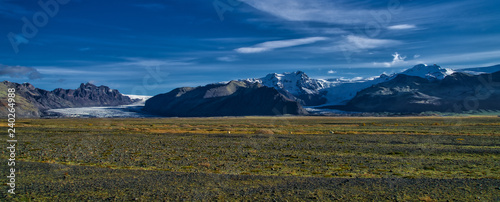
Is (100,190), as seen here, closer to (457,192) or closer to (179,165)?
(179,165)

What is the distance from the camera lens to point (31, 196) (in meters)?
13.9

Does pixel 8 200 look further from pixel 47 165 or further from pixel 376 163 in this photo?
pixel 376 163

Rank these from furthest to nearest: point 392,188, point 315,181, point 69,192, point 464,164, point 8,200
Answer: point 464,164 → point 315,181 → point 392,188 → point 69,192 → point 8,200

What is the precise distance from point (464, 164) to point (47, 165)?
2744 cm

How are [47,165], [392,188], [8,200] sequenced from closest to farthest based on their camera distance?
[8,200] < [392,188] < [47,165]

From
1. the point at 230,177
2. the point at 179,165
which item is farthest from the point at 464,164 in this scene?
the point at 179,165

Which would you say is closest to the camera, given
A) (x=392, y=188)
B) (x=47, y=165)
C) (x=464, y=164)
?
(x=392, y=188)

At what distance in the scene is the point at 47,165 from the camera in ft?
68.8

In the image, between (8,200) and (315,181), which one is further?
(315,181)

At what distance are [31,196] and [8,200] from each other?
807 mm

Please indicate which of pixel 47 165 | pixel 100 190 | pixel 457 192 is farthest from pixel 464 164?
pixel 47 165

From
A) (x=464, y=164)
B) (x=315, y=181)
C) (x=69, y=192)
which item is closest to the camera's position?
(x=69, y=192)

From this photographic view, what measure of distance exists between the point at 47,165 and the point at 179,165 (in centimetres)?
816

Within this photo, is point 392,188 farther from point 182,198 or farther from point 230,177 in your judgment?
point 182,198
